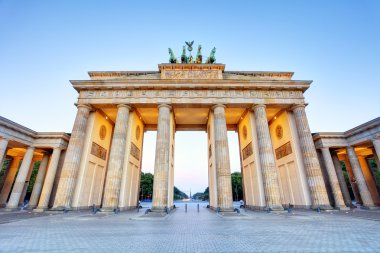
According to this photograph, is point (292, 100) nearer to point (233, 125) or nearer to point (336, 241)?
point (233, 125)

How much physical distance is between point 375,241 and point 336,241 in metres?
1.14

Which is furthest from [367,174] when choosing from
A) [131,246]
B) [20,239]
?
[20,239]

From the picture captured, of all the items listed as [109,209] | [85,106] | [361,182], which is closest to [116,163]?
[109,209]

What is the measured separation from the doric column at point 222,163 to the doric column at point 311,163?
25.8ft

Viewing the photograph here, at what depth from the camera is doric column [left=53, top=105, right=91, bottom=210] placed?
1608 centimetres

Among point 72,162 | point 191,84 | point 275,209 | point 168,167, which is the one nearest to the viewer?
point 275,209

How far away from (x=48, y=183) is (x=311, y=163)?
26.5 m

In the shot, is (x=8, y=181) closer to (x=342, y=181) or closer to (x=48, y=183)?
(x=48, y=183)

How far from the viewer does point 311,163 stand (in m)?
17.5

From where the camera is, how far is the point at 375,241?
18.5 feet

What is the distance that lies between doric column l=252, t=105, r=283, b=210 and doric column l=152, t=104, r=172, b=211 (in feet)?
30.7

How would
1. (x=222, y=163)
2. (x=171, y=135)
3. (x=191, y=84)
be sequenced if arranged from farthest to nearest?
(x=171, y=135)
(x=191, y=84)
(x=222, y=163)

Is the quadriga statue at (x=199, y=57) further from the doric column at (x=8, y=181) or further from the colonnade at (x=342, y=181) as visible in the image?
the doric column at (x=8, y=181)

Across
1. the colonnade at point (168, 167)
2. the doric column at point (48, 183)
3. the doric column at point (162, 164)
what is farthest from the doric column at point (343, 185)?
the doric column at point (48, 183)
